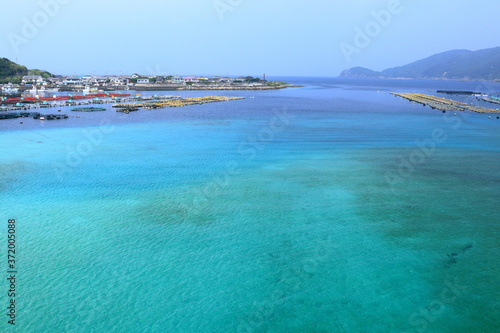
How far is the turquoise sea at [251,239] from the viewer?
1269 cm

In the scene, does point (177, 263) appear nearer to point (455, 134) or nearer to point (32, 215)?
point (32, 215)

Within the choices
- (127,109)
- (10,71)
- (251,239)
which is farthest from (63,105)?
(251,239)

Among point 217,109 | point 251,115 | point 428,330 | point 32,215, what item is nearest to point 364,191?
point 428,330

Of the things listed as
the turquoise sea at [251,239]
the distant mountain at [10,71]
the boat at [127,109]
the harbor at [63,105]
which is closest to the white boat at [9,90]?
the distant mountain at [10,71]

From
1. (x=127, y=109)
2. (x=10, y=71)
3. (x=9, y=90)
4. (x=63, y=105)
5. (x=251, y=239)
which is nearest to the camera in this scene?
(x=251, y=239)

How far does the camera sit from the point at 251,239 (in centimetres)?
1786

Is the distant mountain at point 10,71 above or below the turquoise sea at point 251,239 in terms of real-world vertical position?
above

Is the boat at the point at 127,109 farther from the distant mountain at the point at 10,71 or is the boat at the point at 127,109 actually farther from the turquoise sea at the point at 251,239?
the distant mountain at the point at 10,71

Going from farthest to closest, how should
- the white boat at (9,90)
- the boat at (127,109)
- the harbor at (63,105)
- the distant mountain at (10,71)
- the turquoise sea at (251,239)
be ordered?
1. the distant mountain at (10,71)
2. the white boat at (9,90)
3. the boat at (127,109)
4. the harbor at (63,105)
5. the turquoise sea at (251,239)

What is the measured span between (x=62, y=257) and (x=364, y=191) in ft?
63.1

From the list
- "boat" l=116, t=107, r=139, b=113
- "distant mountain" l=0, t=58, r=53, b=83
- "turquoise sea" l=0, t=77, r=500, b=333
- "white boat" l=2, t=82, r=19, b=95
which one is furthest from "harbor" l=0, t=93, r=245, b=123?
"distant mountain" l=0, t=58, r=53, b=83

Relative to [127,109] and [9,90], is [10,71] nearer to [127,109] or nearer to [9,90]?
[9,90]

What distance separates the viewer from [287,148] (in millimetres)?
37875

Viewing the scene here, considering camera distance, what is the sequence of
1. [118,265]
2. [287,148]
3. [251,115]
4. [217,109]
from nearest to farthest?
[118,265] < [287,148] < [251,115] < [217,109]
